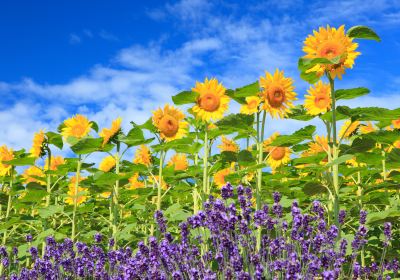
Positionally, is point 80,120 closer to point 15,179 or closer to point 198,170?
point 198,170

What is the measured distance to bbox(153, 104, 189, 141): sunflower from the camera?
589cm

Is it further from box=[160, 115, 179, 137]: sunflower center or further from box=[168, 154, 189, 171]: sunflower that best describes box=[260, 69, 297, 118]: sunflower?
box=[168, 154, 189, 171]: sunflower

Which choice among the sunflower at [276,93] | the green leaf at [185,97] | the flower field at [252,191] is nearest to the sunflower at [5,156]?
the flower field at [252,191]

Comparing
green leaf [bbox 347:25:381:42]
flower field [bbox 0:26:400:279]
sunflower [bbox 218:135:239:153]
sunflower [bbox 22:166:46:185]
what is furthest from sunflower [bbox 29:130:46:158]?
green leaf [bbox 347:25:381:42]

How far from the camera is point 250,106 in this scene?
4992mm

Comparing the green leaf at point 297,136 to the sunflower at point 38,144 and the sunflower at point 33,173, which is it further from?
the sunflower at point 33,173

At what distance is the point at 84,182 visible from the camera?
655 centimetres

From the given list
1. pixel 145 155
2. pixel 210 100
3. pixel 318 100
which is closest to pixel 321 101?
pixel 318 100

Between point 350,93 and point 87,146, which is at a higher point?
point 350,93

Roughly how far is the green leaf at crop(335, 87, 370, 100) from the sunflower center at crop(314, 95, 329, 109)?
0.43 metres

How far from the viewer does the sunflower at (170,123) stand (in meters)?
5.89

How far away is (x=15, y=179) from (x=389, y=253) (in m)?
6.17

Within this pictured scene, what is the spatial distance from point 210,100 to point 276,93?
2.35 ft

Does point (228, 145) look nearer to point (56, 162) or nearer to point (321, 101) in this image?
point (321, 101)
